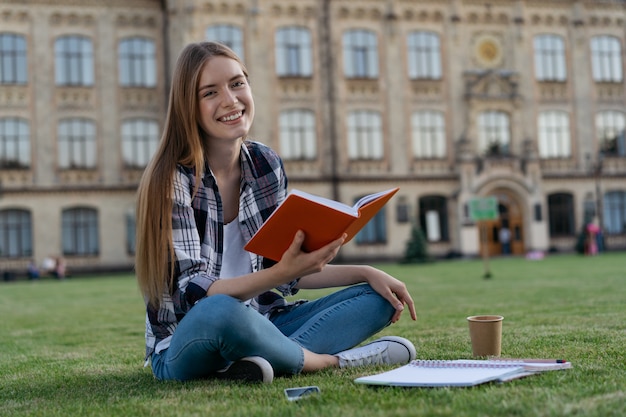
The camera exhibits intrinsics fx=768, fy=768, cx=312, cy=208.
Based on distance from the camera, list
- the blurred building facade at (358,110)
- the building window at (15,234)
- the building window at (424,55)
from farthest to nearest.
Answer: the building window at (424,55), the blurred building facade at (358,110), the building window at (15,234)

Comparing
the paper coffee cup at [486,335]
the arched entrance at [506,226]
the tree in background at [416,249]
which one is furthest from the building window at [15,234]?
the paper coffee cup at [486,335]

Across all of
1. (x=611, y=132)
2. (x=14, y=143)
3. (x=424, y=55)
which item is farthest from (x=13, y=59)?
(x=611, y=132)

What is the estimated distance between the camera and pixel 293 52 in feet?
107

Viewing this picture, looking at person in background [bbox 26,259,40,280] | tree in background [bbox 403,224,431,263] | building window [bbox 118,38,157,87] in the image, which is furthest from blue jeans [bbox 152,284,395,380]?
building window [bbox 118,38,157,87]

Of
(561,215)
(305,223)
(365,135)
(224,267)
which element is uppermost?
(365,135)

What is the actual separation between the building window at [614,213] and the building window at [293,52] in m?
15.1

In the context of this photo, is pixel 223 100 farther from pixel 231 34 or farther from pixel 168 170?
pixel 231 34

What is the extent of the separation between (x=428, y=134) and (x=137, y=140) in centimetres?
1256

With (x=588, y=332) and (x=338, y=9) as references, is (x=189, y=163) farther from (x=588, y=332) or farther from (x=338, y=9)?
(x=338, y=9)

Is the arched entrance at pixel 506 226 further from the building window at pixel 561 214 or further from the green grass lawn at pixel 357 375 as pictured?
the green grass lawn at pixel 357 375

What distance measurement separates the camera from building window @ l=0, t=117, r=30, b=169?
101 feet

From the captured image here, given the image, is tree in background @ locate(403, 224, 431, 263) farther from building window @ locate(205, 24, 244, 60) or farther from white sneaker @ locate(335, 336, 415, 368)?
white sneaker @ locate(335, 336, 415, 368)

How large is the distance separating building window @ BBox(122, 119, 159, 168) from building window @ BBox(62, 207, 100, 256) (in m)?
2.62

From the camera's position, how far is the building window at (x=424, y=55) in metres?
33.9
